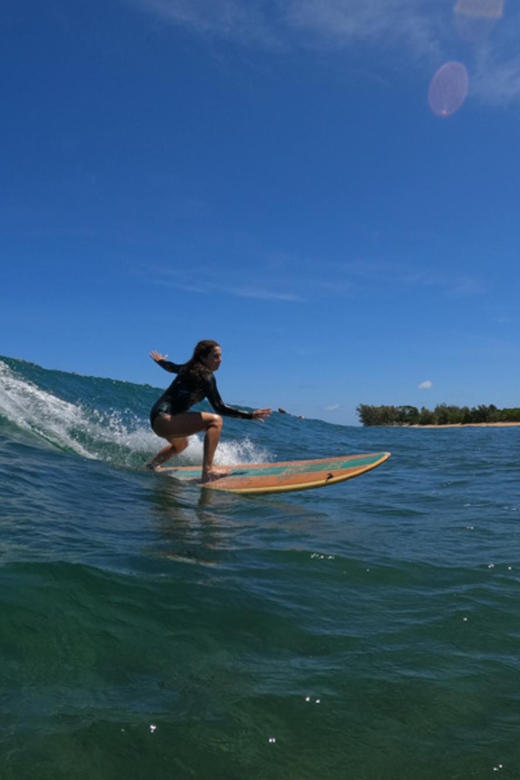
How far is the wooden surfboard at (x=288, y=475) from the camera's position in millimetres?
7234

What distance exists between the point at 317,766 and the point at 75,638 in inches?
48.1

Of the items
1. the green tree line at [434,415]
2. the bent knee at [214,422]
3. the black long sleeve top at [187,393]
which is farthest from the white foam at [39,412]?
the green tree line at [434,415]

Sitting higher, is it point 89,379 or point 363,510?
point 89,379

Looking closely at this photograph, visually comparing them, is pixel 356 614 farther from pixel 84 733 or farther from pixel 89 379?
pixel 89 379

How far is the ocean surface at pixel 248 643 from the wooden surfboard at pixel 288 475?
4.61 ft

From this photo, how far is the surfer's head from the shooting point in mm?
7391

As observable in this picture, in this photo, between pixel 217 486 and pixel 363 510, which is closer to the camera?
pixel 363 510

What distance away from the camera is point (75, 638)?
2.58m

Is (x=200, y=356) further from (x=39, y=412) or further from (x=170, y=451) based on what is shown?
(x=39, y=412)

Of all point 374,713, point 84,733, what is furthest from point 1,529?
point 374,713

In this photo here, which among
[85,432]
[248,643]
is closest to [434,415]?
[85,432]

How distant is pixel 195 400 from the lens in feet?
25.2

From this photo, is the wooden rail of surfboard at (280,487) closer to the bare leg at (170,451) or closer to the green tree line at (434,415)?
the bare leg at (170,451)

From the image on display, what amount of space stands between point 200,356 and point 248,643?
5.02 m
